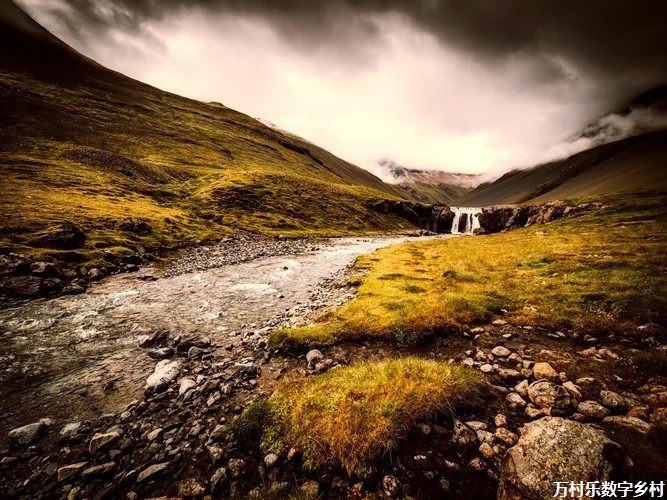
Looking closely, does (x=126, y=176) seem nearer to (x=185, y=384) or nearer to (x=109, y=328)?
(x=109, y=328)

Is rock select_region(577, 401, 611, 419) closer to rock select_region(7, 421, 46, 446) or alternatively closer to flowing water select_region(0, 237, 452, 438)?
flowing water select_region(0, 237, 452, 438)

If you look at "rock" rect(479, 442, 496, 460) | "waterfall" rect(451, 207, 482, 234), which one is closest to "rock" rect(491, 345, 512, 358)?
"rock" rect(479, 442, 496, 460)

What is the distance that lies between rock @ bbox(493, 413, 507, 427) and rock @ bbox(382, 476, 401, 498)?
2.63m

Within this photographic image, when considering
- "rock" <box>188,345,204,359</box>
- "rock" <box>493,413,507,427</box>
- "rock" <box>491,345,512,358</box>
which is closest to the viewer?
"rock" <box>493,413,507,427</box>

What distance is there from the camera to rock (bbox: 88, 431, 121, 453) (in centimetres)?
655

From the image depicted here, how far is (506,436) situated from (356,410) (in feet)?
10.0

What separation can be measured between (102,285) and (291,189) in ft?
257

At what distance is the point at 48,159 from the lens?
6000 centimetres

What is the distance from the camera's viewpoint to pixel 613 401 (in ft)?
20.5

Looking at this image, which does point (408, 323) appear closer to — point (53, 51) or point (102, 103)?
point (102, 103)

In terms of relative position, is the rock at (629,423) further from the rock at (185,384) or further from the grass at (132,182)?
the grass at (132,182)

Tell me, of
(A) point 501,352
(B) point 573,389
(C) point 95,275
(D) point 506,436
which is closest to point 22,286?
(C) point 95,275

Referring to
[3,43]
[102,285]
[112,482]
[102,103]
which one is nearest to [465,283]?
[112,482]

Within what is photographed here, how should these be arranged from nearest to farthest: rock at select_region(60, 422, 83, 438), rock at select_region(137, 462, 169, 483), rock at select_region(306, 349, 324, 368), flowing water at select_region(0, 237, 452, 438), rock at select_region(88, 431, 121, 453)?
rock at select_region(137, 462, 169, 483), rock at select_region(88, 431, 121, 453), rock at select_region(60, 422, 83, 438), flowing water at select_region(0, 237, 452, 438), rock at select_region(306, 349, 324, 368)
